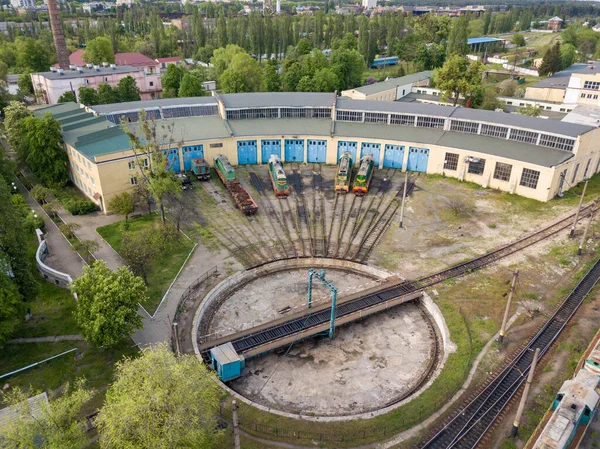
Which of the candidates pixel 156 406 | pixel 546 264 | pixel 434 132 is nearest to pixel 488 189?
pixel 434 132

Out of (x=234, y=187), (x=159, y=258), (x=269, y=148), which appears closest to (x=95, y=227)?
(x=159, y=258)

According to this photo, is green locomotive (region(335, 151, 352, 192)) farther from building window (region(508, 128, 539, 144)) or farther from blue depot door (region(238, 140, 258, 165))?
building window (region(508, 128, 539, 144))

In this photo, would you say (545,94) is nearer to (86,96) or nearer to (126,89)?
(126,89)

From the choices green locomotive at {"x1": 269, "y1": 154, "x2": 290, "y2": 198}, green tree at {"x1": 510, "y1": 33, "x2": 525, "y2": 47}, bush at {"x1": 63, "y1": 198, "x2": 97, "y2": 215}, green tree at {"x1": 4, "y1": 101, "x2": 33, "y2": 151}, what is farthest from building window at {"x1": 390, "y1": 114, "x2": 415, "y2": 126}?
green tree at {"x1": 510, "y1": 33, "x2": 525, "y2": 47}

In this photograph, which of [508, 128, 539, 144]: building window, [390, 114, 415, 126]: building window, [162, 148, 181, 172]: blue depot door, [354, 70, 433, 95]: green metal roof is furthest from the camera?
[354, 70, 433, 95]: green metal roof

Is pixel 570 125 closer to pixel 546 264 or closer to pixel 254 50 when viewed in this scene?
pixel 546 264

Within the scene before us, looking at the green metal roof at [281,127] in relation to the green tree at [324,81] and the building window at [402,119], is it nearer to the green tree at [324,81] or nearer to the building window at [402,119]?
the building window at [402,119]
